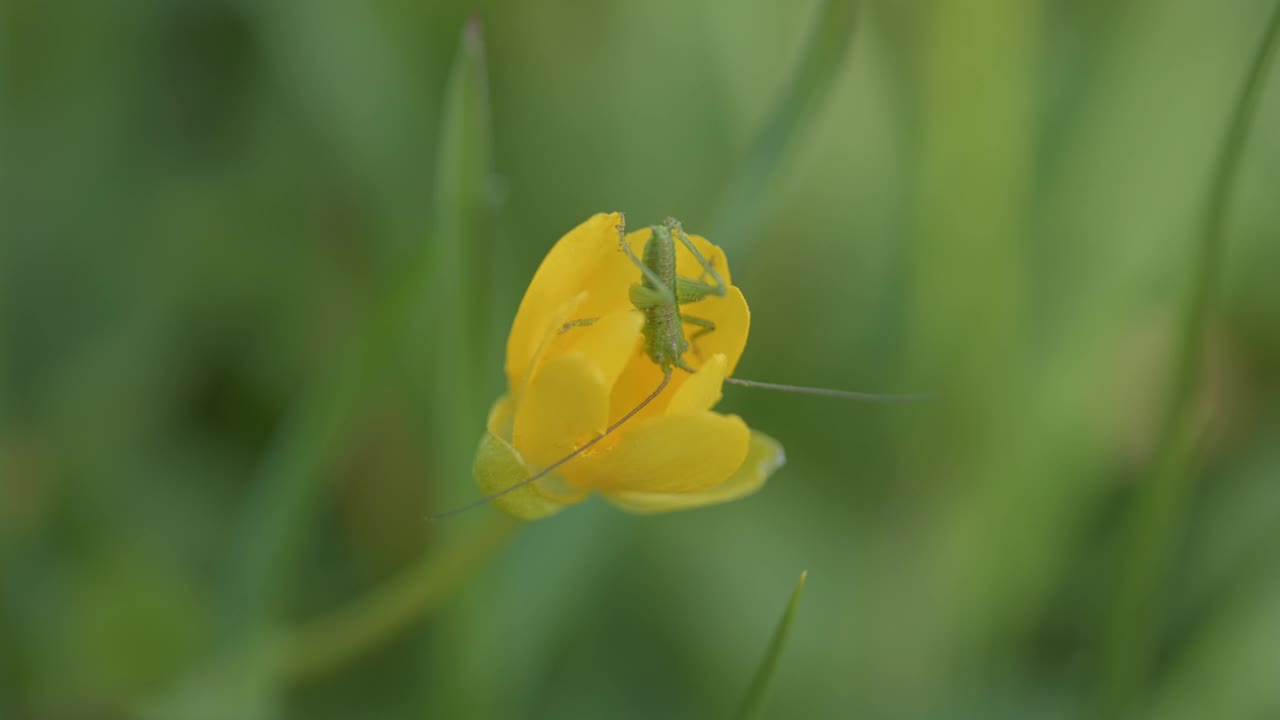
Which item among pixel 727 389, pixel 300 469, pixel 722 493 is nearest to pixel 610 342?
pixel 722 493

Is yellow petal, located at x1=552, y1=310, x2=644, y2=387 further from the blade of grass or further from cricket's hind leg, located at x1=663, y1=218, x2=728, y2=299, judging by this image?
the blade of grass

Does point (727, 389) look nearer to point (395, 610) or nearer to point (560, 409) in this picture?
point (395, 610)

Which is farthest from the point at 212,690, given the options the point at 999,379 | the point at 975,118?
the point at 975,118

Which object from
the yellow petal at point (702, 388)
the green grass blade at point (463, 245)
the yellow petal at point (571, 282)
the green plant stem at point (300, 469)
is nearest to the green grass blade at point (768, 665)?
the yellow petal at point (702, 388)

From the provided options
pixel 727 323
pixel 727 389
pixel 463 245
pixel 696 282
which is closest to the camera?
pixel 727 323

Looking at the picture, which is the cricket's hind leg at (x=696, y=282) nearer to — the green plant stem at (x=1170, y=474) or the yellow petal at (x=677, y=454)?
the yellow petal at (x=677, y=454)

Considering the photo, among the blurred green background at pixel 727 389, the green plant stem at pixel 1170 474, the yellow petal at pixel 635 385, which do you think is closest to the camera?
the yellow petal at pixel 635 385

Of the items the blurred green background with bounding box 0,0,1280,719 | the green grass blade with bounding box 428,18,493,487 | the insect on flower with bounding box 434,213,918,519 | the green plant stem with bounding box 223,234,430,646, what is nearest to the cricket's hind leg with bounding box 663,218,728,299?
the insect on flower with bounding box 434,213,918,519
